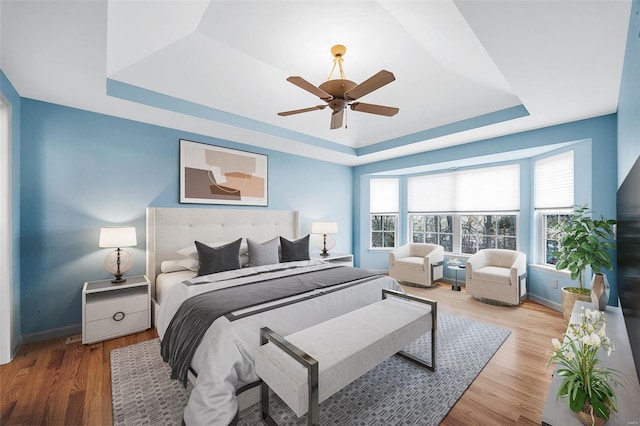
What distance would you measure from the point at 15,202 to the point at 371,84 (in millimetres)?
3419

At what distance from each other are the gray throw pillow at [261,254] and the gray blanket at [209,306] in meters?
0.76

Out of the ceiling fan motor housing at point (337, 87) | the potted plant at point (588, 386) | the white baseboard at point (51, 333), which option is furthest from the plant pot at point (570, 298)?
the white baseboard at point (51, 333)

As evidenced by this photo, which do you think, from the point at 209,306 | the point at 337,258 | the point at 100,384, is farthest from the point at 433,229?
the point at 100,384

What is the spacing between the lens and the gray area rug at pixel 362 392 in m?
1.77

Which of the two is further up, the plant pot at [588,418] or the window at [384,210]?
the window at [384,210]

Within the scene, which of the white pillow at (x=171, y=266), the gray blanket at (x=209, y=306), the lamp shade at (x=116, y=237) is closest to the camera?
the gray blanket at (x=209, y=306)

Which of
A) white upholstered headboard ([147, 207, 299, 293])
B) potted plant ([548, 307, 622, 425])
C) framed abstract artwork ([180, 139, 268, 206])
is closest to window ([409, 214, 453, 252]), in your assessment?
white upholstered headboard ([147, 207, 299, 293])

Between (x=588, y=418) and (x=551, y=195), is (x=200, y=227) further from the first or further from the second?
(x=551, y=195)

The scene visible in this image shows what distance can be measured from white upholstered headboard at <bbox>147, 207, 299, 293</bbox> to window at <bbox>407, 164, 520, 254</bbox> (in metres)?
2.82

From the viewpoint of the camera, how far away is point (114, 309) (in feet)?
9.26

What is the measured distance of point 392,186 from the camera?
608 cm

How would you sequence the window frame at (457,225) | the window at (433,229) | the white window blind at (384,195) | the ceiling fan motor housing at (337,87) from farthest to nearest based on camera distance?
the white window blind at (384,195), the window at (433,229), the window frame at (457,225), the ceiling fan motor housing at (337,87)

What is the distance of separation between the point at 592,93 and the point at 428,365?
298 cm

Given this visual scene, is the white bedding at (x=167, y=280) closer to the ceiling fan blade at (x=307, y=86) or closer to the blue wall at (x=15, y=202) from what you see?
the blue wall at (x=15, y=202)
